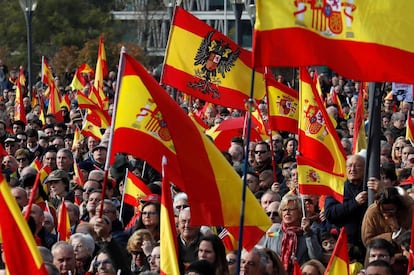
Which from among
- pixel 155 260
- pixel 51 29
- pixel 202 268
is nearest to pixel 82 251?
pixel 155 260

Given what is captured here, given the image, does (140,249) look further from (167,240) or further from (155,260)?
(167,240)

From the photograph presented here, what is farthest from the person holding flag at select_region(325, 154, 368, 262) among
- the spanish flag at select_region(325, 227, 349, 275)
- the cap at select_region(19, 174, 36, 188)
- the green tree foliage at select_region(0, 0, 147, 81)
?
the green tree foliage at select_region(0, 0, 147, 81)

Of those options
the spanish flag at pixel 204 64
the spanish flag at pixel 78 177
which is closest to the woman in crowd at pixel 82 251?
the spanish flag at pixel 204 64

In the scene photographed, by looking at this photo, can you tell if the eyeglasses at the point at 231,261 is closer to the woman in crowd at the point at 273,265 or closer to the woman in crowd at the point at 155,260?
the woman in crowd at the point at 273,265

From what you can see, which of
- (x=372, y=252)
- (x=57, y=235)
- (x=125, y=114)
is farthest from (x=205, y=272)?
(x=57, y=235)

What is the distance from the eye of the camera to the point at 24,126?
2262cm

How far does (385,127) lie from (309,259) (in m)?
11.0

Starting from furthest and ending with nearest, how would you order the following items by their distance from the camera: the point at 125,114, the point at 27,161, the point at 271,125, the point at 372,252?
the point at 27,161 → the point at 271,125 → the point at 125,114 → the point at 372,252

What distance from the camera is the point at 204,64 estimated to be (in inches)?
604

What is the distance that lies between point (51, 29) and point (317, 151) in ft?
165

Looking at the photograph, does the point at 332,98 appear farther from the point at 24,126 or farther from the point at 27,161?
the point at 27,161

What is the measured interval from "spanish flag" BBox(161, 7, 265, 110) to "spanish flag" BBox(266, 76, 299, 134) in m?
1.70

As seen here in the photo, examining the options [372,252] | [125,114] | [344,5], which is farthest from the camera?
[125,114]

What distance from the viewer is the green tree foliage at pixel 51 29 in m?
61.3
